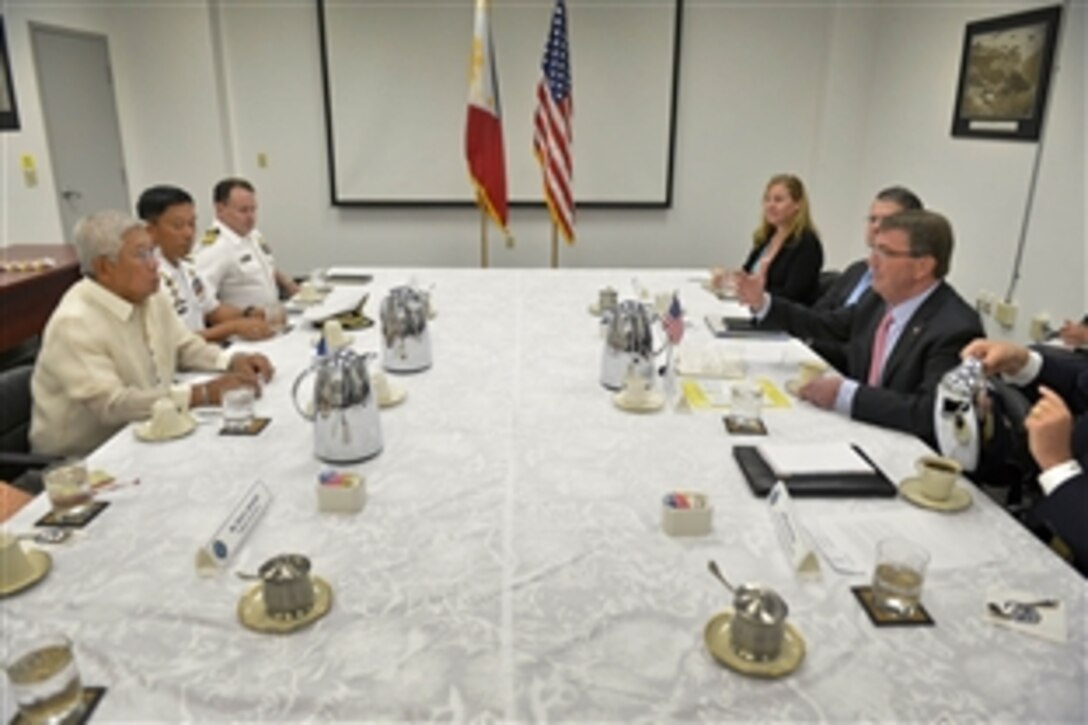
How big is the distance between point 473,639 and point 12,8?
15.2 feet

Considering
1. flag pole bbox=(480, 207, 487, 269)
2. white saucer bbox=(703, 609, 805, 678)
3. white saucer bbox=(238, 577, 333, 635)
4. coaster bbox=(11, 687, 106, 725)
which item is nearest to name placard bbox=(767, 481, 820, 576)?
white saucer bbox=(703, 609, 805, 678)

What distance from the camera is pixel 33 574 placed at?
1.13m

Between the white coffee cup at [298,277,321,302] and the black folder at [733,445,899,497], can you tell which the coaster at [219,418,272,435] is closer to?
the black folder at [733,445,899,497]

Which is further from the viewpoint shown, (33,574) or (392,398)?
(392,398)

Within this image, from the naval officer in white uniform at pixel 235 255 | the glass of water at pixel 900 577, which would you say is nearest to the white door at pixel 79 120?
the naval officer in white uniform at pixel 235 255

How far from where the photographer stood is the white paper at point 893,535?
46.9 inches

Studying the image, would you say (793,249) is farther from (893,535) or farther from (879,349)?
(893,535)

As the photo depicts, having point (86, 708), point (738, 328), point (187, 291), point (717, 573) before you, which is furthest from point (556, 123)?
point (86, 708)

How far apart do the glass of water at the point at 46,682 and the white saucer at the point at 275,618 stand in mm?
207

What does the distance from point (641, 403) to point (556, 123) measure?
121 inches

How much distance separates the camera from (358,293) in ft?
10.0

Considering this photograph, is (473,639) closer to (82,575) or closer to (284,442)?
(82,575)

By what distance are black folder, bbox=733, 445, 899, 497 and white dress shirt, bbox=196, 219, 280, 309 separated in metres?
2.25

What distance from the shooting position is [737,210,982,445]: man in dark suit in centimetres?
173
